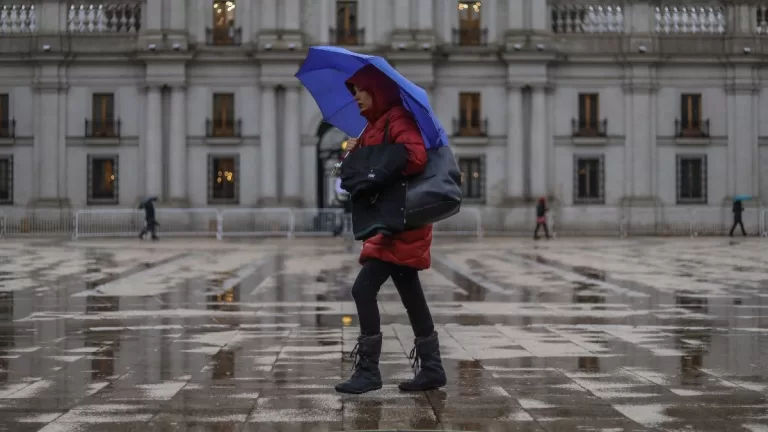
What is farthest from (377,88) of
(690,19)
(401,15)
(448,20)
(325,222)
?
(690,19)

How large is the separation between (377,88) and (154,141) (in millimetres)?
38436

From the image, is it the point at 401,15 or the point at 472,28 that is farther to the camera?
the point at 472,28

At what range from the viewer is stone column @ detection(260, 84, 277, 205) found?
148 ft

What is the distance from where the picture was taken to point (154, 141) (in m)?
45.3

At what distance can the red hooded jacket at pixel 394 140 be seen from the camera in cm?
778

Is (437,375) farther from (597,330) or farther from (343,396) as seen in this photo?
(597,330)

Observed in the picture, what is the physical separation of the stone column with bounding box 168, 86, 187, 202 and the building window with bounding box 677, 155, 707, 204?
21.0 m

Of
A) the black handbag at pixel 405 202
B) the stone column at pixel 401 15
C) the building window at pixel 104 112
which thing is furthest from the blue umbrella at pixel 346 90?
the building window at pixel 104 112

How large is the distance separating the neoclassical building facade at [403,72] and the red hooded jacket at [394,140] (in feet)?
121

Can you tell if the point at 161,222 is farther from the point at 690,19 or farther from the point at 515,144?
the point at 690,19

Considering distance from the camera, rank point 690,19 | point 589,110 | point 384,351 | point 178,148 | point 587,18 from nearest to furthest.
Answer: point 384,351
point 178,148
point 589,110
point 587,18
point 690,19

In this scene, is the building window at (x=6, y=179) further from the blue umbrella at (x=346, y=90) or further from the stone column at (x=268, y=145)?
the blue umbrella at (x=346, y=90)

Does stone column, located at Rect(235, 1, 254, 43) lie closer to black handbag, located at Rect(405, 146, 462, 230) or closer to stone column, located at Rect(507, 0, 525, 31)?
stone column, located at Rect(507, 0, 525, 31)

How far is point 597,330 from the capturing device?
1181 centimetres
